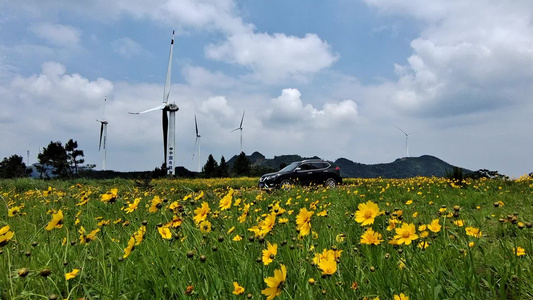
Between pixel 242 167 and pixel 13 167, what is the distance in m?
55.1

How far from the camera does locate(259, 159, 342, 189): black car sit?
51.6ft

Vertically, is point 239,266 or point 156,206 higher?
point 156,206

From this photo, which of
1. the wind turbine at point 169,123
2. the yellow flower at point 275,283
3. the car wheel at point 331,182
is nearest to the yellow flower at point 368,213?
the yellow flower at point 275,283

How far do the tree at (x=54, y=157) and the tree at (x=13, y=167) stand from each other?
12662 mm

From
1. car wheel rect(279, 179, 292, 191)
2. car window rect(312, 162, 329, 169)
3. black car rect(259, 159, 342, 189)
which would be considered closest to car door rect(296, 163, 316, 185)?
black car rect(259, 159, 342, 189)

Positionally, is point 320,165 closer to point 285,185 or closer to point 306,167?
point 306,167

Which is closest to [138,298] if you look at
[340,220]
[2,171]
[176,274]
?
[176,274]

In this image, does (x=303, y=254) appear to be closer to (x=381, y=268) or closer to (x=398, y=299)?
(x=381, y=268)

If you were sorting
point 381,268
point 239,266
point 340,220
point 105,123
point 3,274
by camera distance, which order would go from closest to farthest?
point 381,268 < point 239,266 < point 3,274 < point 340,220 < point 105,123

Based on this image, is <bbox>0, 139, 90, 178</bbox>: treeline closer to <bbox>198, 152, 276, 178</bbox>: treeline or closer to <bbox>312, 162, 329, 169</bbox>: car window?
<bbox>198, 152, 276, 178</bbox>: treeline

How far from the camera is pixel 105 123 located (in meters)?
44.5

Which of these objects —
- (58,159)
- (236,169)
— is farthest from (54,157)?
(236,169)

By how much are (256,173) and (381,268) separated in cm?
3908

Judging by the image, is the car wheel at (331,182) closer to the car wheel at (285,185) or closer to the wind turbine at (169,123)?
the car wheel at (285,185)
